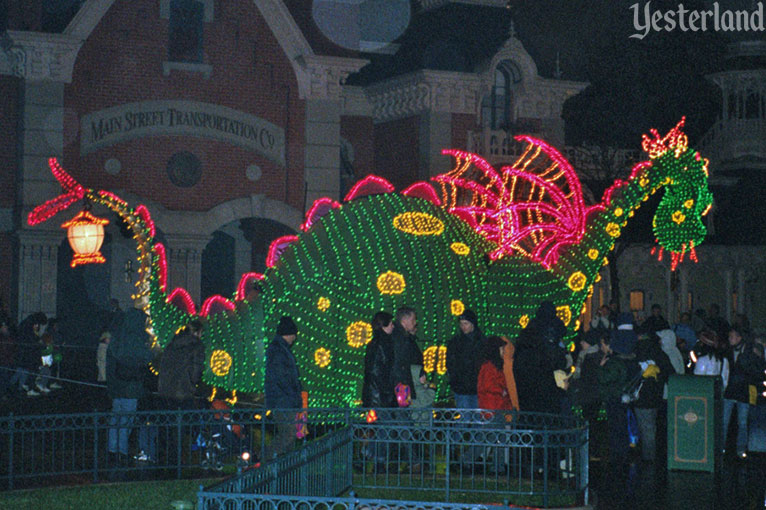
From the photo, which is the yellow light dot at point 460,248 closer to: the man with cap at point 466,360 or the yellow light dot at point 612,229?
the man with cap at point 466,360

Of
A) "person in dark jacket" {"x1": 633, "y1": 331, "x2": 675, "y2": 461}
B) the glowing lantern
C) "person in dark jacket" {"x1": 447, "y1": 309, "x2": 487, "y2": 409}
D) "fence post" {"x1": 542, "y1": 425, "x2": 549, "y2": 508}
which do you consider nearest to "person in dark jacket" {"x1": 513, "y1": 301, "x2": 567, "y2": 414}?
"person in dark jacket" {"x1": 447, "y1": 309, "x2": 487, "y2": 409}

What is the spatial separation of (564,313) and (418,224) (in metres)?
2.66

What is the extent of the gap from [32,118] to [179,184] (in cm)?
310

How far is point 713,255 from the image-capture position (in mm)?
35000

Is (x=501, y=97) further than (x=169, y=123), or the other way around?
(x=501, y=97)

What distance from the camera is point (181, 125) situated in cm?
2473

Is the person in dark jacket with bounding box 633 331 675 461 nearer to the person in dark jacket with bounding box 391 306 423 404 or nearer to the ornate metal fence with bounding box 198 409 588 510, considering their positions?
the ornate metal fence with bounding box 198 409 588 510

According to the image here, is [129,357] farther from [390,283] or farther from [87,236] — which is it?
[87,236]

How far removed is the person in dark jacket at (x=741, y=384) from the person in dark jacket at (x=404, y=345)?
166 inches

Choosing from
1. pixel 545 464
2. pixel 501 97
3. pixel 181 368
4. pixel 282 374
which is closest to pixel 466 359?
pixel 282 374

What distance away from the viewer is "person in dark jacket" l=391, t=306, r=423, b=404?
13.3m

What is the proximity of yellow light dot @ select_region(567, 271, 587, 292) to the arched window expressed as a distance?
13.8 m

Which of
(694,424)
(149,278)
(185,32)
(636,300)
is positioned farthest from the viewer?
(636,300)

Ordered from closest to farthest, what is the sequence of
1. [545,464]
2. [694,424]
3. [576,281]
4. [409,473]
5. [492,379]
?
1. [545,464]
2. [409,473]
3. [492,379]
4. [694,424]
5. [576,281]
